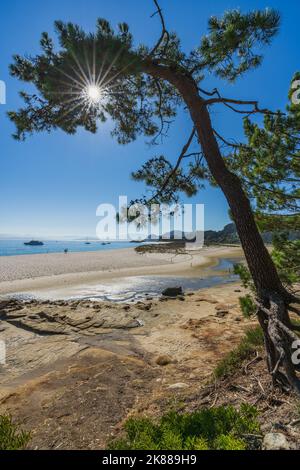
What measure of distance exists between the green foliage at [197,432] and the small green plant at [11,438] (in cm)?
142

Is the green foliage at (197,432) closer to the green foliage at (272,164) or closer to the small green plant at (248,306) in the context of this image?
the small green plant at (248,306)

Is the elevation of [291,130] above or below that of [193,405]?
above

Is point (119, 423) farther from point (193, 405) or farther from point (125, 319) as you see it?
point (125, 319)

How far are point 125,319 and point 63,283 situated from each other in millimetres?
13453

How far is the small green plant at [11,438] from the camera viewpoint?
123 inches

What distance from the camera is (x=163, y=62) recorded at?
4746mm

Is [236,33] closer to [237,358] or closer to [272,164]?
[272,164]

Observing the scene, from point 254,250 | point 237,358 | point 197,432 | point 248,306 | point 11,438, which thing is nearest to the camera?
point 197,432

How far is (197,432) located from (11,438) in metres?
2.66

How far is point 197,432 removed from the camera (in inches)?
108

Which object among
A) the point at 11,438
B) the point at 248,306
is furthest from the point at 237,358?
the point at 11,438

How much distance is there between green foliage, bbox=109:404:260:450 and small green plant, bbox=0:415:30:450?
142cm

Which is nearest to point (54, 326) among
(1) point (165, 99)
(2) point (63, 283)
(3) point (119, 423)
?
(3) point (119, 423)
